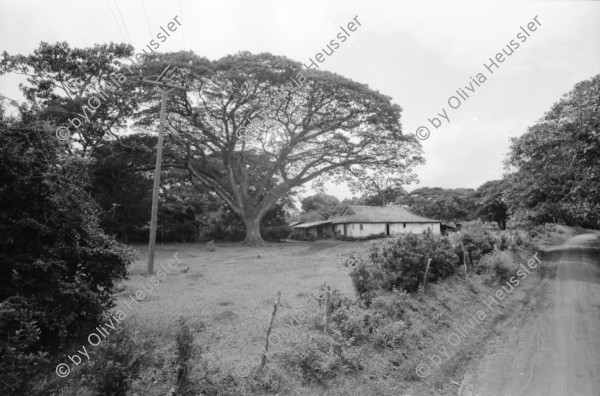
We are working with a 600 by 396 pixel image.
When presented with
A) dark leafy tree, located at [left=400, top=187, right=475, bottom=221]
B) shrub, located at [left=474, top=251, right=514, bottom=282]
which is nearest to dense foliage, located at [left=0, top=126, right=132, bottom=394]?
shrub, located at [left=474, top=251, right=514, bottom=282]

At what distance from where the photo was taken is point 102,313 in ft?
22.4

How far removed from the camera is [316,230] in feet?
175

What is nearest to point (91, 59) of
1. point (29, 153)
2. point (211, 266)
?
point (211, 266)

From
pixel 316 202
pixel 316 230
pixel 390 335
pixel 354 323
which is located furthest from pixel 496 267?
pixel 316 202

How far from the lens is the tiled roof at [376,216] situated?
4238 cm

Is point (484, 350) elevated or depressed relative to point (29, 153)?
depressed

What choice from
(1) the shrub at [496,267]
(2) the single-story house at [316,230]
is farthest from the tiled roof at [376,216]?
(1) the shrub at [496,267]

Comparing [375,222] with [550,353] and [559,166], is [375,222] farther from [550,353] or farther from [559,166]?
[550,353]

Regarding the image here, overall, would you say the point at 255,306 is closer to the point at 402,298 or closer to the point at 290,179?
the point at 402,298

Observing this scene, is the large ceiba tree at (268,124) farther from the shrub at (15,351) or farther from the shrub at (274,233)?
the shrub at (15,351)

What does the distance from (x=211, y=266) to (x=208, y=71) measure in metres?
13.9

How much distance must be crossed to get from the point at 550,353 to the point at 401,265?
4.63m

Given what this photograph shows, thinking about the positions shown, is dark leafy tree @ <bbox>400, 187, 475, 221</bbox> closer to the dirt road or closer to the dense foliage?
the dirt road

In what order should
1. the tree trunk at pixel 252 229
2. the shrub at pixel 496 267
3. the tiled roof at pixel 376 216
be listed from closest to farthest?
the shrub at pixel 496 267
the tree trunk at pixel 252 229
the tiled roof at pixel 376 216
